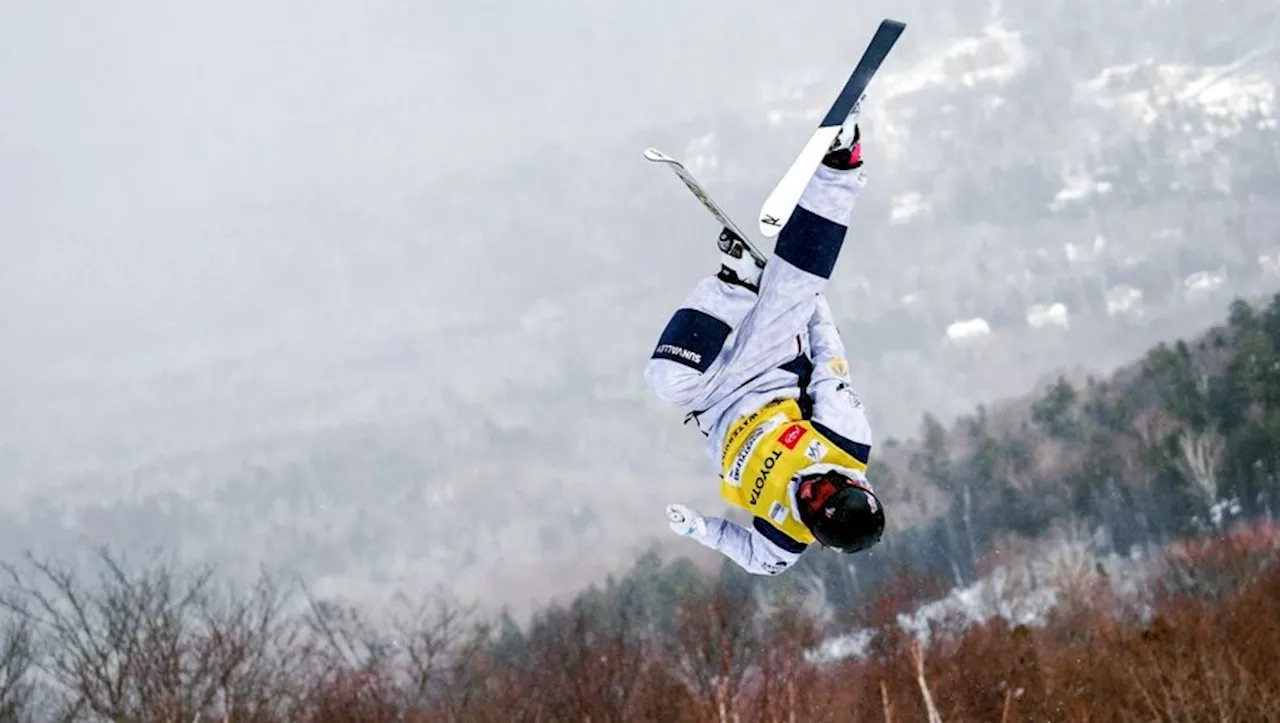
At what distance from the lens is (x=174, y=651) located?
70.7 feet

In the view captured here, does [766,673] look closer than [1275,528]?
Yes

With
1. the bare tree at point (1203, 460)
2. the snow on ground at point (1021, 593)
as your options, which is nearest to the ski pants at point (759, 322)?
the snow on ground at point (1021, 593)

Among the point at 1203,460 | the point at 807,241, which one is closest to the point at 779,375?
the point at 807,241

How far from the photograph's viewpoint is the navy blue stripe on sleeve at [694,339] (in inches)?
258

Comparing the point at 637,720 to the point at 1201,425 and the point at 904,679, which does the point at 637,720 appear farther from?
the point at 1201,425

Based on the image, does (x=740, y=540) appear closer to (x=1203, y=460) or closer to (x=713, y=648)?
(x=713, y=648)

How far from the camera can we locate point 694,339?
21.5 ft

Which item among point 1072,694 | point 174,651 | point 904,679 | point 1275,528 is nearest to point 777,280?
point 174,651

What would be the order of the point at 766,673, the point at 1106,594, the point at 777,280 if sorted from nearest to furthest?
the point at 777,280 → the point at 766,673 → the point at 1106,594

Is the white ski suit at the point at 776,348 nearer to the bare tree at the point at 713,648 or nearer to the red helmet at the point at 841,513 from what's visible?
the red helmet at the point at 841,513

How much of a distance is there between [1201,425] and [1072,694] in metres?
39.7

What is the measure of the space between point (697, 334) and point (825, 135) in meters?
1.27

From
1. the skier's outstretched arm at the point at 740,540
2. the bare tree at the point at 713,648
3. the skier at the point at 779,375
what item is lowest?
the skier's outstretched arm at the point at 740,540

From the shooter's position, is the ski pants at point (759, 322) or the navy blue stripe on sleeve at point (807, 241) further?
the navy blue stripe on sleeve at point (807, 241)
